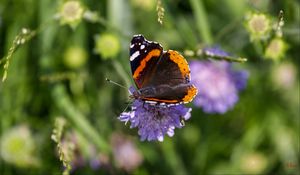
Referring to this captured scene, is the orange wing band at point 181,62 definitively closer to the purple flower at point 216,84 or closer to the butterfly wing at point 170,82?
the butterfly wing at point 170,82

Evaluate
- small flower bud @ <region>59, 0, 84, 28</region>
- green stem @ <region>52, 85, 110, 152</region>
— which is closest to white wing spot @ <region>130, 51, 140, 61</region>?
small flower bud @ <region>59, 0, 84, 28</region>

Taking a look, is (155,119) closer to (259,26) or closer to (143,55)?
(143,55)

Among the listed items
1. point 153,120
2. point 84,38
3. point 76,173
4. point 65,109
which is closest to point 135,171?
point 76,173

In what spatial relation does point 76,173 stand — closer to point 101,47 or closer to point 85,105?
point 85,105

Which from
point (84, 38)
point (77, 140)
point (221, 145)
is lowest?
point (221, 145)

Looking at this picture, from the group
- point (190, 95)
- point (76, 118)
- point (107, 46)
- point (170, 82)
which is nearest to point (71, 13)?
point (107, 46)

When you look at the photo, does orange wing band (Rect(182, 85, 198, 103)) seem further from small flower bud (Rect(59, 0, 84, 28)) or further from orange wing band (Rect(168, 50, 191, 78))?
small flower bud (Rect(59, 0, 84, 28))
